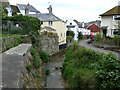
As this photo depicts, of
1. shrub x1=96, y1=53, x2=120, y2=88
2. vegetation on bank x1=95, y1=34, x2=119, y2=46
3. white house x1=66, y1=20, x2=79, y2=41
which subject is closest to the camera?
shrub x1=96, y1=53, x2=120, y2=88

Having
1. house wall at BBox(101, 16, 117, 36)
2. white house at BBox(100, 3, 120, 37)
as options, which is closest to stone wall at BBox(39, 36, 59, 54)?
white house at BBox(100, 3, 120, 37)

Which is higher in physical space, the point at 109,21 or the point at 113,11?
the point at 113,11

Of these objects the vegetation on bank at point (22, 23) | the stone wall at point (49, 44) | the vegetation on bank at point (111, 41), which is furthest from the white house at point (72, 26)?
the vegetation on bank at point (22, 23)

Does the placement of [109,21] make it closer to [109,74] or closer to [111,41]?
[111,41]

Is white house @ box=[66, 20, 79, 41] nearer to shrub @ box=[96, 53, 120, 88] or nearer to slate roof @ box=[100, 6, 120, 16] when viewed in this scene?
slate roof @ box=[100, 6, 120, 16]

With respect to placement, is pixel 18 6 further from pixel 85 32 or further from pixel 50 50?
pixel 85 32

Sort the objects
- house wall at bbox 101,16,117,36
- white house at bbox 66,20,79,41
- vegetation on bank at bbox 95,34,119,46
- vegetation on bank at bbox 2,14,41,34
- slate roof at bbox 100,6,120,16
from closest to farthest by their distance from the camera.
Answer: vegetation on bank at bbox 95,34,119,46 → vegetation on bank at bbox 2,14,41,34 → slate roof at bbox 100,6,120,16 → house wall at bbox 101,16,117,36 → white house at bbox 66,20,79,41

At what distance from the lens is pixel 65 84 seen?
12.1 metres

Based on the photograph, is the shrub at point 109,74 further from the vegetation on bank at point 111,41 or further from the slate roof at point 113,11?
the slate roof at point 113,11

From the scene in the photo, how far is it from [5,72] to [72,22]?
42.0 meters

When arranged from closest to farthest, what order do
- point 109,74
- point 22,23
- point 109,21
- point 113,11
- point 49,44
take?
point 109,74, point 22,23, point 113,11, point 109,21, point 49,44

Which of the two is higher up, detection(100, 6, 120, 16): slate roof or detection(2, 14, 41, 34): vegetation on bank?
detection(100, 6, 120, 16): slate roof

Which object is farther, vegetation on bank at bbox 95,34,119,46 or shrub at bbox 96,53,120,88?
vegetation on bank at bbox 95,34,119,46

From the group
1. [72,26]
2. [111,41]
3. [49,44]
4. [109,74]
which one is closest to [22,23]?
[49,44]
